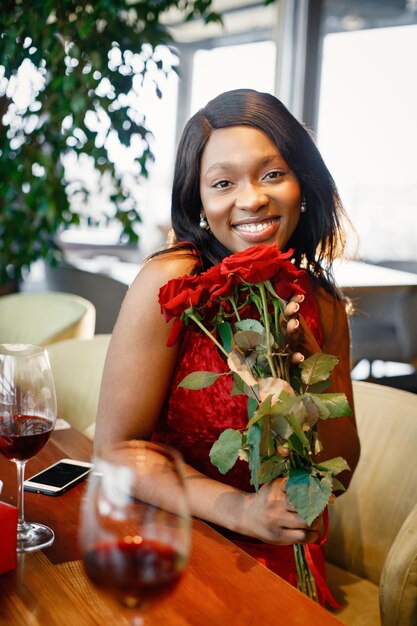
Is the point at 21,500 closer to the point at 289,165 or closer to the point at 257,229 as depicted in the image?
the point at 257,229

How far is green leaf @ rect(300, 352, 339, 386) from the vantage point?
110 centimetres

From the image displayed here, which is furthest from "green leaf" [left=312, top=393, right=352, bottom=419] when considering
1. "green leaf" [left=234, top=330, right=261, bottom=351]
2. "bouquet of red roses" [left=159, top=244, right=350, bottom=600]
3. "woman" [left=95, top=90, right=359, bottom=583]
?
"woman" [left=95, top=90, right=359, bottom=583]

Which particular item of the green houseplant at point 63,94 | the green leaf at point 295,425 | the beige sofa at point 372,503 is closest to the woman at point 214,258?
the beige sofa at point 372,503

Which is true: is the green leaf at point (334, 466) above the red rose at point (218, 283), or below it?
below

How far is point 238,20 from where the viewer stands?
472 centimetres

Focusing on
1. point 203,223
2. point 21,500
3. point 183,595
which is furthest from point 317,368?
point 203,223

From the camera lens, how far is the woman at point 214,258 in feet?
4.93

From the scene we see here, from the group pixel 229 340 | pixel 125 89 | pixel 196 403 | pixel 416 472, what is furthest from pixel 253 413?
pixel 125 89

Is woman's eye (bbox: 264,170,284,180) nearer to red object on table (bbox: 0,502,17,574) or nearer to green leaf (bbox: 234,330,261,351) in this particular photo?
green leaf (bbox: 234,330,261,351)

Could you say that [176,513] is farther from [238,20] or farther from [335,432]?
[238,20]

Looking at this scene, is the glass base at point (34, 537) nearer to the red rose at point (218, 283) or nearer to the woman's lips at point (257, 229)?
the red rose at point (218, 283)

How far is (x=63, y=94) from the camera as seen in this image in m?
3.36

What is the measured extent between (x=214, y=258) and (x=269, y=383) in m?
0.71

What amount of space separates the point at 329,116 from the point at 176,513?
388cm
